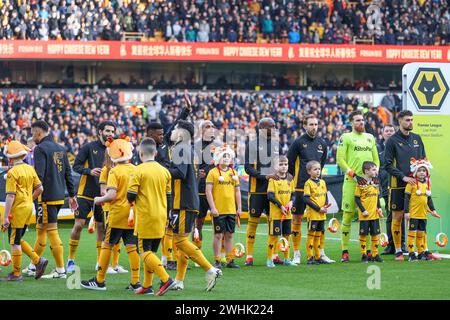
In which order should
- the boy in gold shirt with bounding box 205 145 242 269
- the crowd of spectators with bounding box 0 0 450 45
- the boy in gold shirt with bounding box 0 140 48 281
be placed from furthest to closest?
the crowd of spectators with bounding box 0 0 450 45
the boy in gold shirt with bounding box 205 145 242 269
the boy in gold shirt with bounding box 0 140 48 281

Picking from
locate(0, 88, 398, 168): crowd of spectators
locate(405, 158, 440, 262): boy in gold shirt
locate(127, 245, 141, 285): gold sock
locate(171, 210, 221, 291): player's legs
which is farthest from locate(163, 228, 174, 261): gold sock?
locate(0, 88, 398, 168): crowd of spectators

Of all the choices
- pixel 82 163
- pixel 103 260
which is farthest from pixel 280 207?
pixel 103 260

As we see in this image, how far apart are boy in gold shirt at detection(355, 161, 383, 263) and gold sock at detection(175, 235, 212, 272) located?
448 cm

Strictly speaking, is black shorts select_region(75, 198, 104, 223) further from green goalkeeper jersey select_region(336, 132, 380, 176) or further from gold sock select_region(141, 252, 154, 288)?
green goalkeeper jersey select_region(336, 132, 380, 176)

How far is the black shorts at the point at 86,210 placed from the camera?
1441 centimetres

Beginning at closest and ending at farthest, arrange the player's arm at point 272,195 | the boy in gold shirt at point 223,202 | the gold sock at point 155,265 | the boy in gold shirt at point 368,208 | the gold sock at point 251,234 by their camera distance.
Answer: the gold sock at point 155,265 → the boy in gold shirt at point 223,202 → the player's arm at point 272,195 → the gold sock at point 251,234 → the boy in gold shirt at point 368,208

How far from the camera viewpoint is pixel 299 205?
16.0 m

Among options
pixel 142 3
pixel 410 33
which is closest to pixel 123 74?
pixel 142 3

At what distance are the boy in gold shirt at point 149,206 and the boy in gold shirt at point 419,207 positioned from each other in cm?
564

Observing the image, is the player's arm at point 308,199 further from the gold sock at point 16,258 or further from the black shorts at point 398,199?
the gold sock at point 16,258

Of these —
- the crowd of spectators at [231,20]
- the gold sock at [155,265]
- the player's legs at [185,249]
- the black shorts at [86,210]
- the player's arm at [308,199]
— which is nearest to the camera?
the gold sock at [155,265]

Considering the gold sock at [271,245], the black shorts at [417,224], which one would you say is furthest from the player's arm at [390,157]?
the gold sock at [271,245]

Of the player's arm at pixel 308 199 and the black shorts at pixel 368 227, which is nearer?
the player's arm at pixel 308 199

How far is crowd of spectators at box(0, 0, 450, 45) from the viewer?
1753 inches
